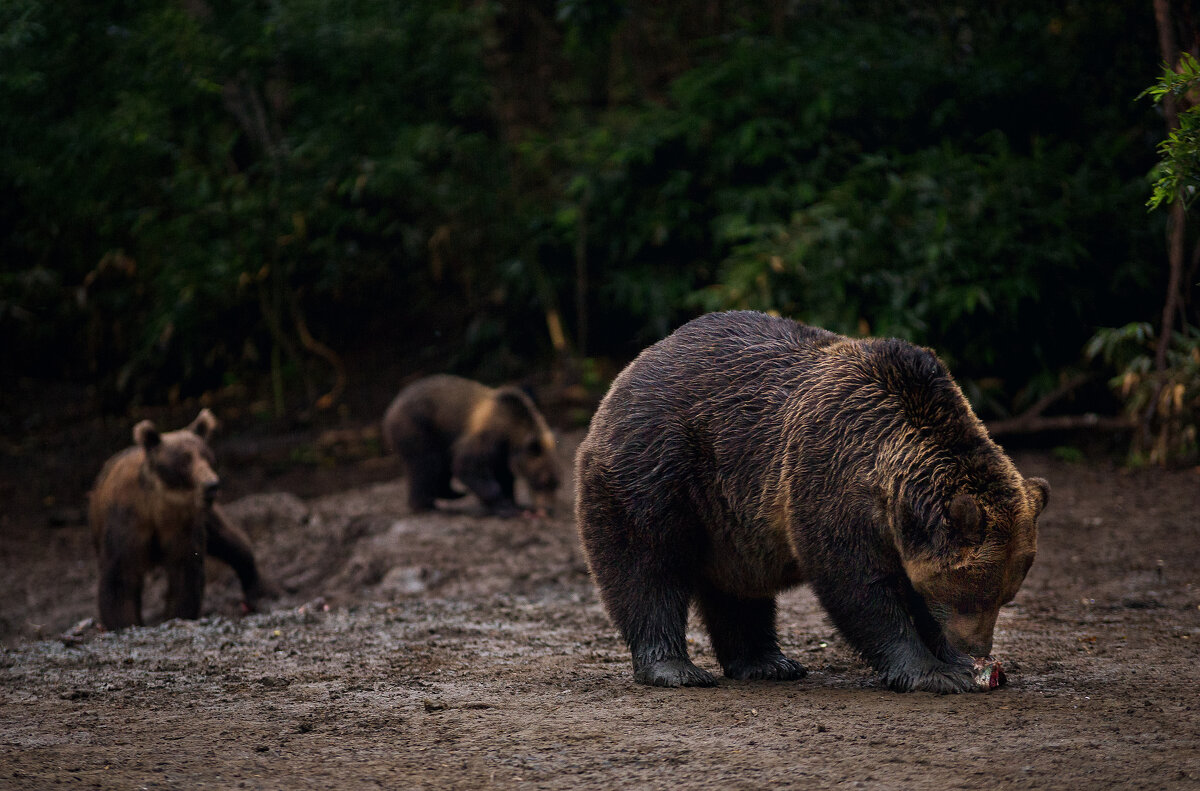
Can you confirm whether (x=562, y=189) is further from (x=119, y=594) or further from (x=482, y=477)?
(x=119, y=594)

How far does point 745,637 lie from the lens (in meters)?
5.32

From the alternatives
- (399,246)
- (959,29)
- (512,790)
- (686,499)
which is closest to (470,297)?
(399,246)

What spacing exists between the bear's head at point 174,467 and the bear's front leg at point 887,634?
472cm

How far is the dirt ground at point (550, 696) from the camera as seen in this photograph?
373cm

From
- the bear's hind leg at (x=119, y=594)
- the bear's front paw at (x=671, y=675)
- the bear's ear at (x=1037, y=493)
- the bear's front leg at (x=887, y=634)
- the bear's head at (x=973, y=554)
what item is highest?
the bear's ear at (x=1037, y=493)

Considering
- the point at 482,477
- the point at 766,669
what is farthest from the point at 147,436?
the point at 766,669

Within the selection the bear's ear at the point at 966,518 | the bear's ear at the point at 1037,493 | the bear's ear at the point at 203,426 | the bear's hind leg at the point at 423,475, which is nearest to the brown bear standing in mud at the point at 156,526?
the bear's ear at the point at 203,426

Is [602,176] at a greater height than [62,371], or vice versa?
[602,176]

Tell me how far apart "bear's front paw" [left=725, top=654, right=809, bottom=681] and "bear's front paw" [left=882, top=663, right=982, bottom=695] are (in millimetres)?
667

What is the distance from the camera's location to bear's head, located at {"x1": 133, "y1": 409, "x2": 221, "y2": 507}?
308 inches

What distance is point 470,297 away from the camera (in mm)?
16828

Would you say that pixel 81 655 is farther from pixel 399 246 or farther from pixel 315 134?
pixel 399 246

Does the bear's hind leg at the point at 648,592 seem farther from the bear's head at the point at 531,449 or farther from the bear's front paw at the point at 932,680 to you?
the bear's head at the point at 531,449

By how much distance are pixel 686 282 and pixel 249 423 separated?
613 centimetres
